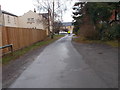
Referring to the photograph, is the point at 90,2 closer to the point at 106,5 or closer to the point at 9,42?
the point at 106,5

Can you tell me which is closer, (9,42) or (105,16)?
(9,42)

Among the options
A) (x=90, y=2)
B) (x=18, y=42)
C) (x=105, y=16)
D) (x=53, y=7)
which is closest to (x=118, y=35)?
(x=105, y=16)

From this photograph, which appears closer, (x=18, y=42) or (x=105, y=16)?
(x=18, y=42)

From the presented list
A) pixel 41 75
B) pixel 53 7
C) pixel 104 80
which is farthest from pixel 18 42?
pixel 53 7

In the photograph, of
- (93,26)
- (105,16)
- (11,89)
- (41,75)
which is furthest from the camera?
(93,26)

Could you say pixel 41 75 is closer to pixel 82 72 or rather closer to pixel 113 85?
pixel 82 72

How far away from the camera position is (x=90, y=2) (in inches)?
679

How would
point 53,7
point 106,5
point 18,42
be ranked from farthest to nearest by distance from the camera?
point 53,7
point 106,5
point 18,42

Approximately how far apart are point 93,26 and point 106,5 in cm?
390

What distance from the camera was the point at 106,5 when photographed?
15.5 meters

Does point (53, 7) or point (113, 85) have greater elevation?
point (53, 7)

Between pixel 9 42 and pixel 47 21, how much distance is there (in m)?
21.2

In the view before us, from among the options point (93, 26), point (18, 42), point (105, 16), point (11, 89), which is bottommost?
point (11, 89)

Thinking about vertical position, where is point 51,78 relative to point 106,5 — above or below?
below
